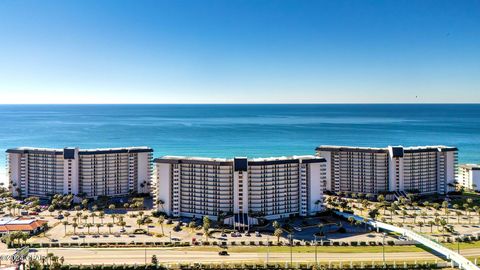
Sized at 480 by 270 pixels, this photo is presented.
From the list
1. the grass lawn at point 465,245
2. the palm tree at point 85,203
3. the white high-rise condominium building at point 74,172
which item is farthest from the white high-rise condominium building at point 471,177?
the palm tree at point 85,203

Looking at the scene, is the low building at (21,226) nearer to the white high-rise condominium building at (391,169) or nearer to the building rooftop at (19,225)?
the building rooftop at (19,225)

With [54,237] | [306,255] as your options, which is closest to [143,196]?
[54,237]

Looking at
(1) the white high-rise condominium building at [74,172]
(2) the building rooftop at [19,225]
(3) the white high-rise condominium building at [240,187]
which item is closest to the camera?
(2) the building rooftop at [19,225]

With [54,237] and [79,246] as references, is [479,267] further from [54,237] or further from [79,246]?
[54,237]

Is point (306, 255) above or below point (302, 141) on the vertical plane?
below

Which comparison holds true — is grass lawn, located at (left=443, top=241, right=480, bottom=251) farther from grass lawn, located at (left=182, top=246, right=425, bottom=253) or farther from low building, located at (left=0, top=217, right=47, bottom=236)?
low building, located at (left=0, top=217, right=47, bottom=236)

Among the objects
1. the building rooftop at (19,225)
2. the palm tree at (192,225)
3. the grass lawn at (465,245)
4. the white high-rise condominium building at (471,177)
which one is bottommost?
the grass lawn at (465,245)

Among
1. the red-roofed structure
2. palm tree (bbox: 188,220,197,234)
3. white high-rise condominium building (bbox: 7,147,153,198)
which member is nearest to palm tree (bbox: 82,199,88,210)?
white high-rise condominium building (bbox: 7,147,153,198)
